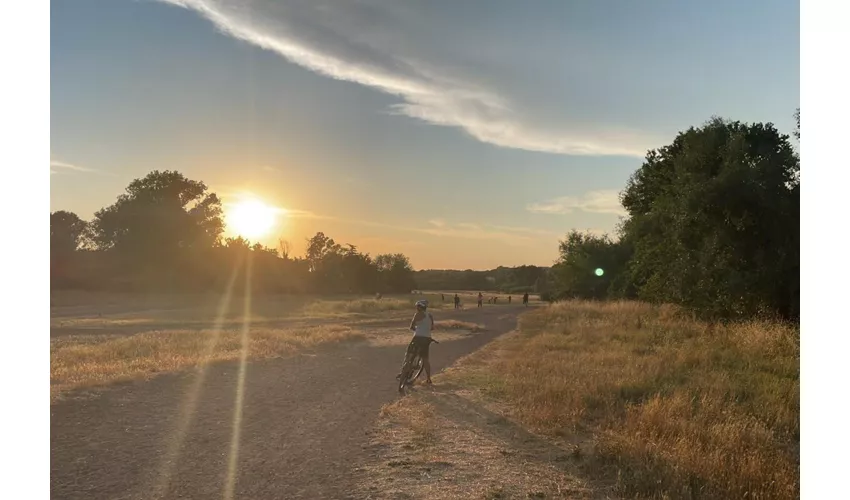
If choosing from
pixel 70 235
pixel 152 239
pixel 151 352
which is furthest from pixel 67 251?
pixel 151 352

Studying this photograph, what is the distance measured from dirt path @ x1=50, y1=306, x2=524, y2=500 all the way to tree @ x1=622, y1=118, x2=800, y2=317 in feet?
54.5

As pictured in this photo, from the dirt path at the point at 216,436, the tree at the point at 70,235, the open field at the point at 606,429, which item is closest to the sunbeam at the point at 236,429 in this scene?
the dirt path at the point at 216,436

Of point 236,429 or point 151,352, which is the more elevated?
point 236,429

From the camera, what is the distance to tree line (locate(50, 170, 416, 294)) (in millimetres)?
62219

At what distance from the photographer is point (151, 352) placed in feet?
58.5

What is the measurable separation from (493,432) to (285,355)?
11.9 m

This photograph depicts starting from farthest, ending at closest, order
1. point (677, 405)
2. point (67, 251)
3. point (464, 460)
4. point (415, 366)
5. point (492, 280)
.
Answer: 1. point (492, 280)
2. point (67, 251)
3. point (415, 366)
4. point (677, 405)
5. point (464, 460)

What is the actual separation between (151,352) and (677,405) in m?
16.4

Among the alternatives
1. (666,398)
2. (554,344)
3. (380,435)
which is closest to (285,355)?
(554,344)

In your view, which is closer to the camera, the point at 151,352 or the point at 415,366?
the point at 415,366

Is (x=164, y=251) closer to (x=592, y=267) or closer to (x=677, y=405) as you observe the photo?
(x=592, y=267)

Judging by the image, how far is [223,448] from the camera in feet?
23.6

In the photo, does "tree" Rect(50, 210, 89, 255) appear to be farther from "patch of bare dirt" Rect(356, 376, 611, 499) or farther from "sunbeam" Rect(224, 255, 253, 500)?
"patch of bare dirt" Rect(356, 376, 611, 499)
